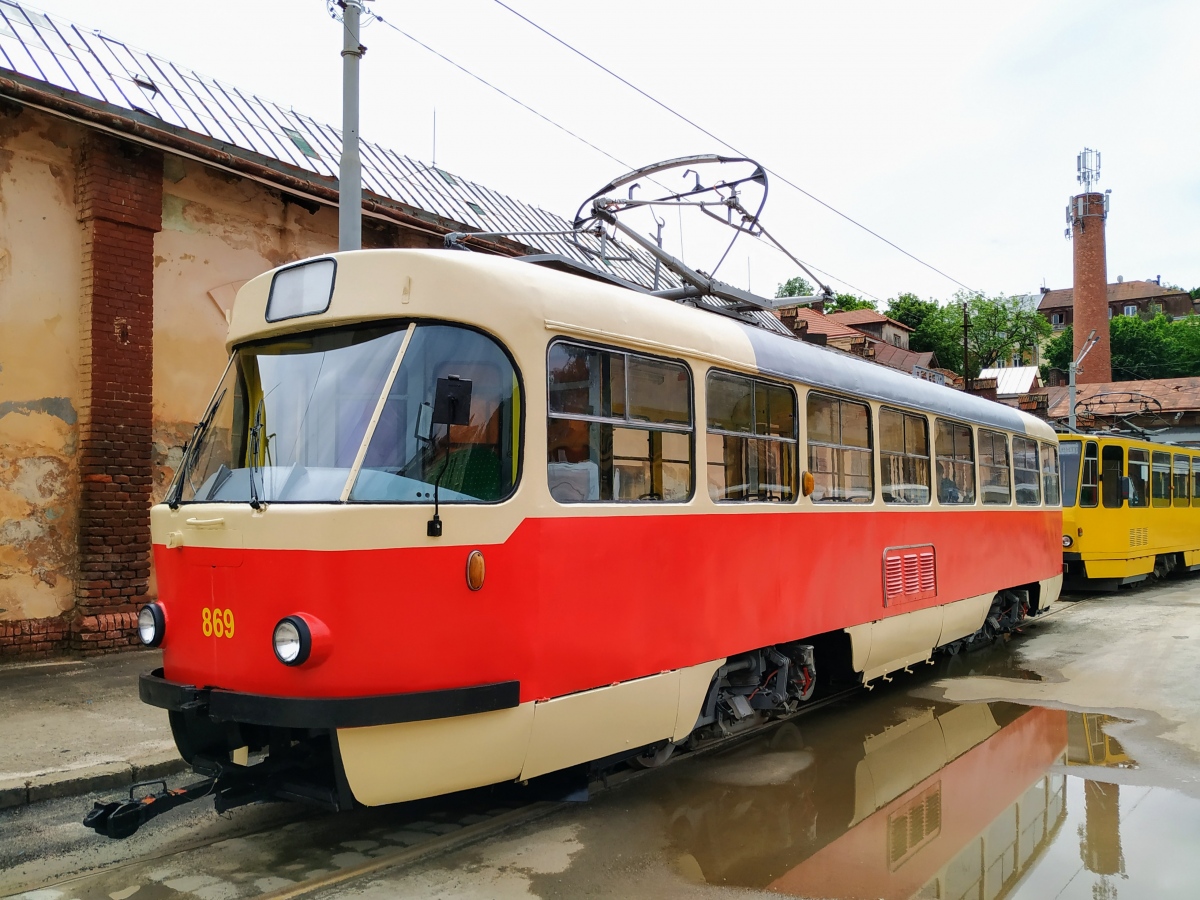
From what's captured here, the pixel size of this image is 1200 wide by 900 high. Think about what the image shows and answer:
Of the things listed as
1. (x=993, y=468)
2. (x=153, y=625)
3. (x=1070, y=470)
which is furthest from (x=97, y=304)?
(x=1070, y=470)

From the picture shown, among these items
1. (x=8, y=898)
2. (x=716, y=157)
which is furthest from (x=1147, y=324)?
(x=8, y=898)

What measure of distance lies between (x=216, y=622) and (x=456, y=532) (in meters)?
1.19

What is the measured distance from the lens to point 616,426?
17.1 feet

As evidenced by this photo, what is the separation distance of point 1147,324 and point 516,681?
93813 millimetres

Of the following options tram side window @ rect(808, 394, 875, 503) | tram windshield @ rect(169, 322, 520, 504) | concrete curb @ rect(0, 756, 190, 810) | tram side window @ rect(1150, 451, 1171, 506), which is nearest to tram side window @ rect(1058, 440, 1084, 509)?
tram side window @ rect(1150, 451, 1171, 506)

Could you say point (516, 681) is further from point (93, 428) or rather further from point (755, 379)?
point (93, 428)

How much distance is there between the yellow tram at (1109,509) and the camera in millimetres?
17000

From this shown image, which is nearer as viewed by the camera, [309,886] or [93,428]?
[309,886]

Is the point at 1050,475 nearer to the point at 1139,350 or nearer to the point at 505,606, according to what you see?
the point at 505,606

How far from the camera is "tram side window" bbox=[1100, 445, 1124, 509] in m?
17.0

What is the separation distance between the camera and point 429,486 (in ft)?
14.5

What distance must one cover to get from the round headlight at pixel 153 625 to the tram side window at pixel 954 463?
22.0 feet

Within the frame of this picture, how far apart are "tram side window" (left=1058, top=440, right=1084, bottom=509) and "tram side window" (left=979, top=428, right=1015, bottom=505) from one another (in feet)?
22.5

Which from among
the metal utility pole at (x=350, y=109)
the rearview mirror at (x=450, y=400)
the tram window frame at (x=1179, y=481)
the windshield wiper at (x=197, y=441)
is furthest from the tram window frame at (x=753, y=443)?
the tram window frame at (x=1179, y=481)
